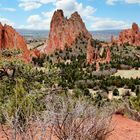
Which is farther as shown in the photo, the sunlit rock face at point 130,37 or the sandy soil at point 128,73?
the sunlit rock face at point 130,37

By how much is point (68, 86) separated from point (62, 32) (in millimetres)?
101953

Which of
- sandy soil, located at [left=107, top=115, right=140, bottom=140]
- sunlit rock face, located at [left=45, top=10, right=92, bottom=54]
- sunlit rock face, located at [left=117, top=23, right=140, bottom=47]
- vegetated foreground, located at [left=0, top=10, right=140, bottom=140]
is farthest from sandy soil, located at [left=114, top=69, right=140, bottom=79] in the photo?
sandy soil, located at [left=107, top=115, right=140, bottom=140]

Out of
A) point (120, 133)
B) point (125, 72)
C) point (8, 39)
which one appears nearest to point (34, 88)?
point (120, 133)

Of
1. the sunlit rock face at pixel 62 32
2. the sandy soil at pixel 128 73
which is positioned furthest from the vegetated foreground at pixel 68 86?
the sandy soil at pixel 128 73

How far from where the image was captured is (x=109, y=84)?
107 meters

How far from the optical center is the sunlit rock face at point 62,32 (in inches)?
7244

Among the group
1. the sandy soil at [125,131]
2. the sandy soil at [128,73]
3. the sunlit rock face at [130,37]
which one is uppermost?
the sandy soil at [125,131]

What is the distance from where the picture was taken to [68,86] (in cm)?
8856

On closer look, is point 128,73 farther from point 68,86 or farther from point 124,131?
point 124,131

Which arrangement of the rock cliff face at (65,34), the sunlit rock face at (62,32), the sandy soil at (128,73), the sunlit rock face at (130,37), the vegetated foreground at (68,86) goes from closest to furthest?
the vegetated foreground at (68,86)
the sandy soil at (128,73)
the rock cliff face at (65,34)
the sunlit rock face at (62,32)
the sunlit rock face at (130,37)

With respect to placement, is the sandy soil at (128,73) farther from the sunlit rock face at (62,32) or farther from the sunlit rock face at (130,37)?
the sunlit rock face at (130,37)

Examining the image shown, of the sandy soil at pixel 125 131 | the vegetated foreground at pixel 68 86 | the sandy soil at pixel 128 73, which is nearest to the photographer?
the vegetated foreground at pixel 68 86

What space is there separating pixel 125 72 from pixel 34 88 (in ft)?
395

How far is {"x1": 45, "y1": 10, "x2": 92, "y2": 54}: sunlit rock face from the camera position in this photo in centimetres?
18400
